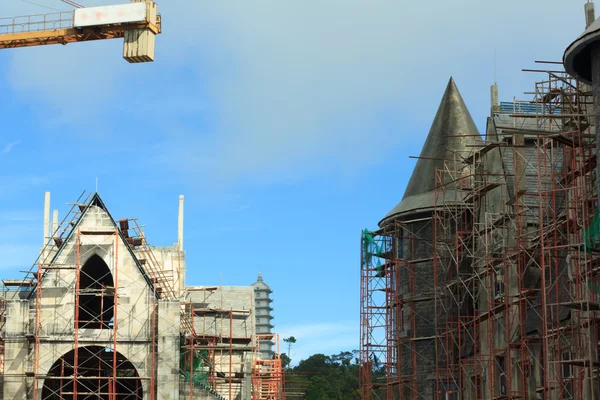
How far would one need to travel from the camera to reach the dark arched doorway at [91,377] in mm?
48062

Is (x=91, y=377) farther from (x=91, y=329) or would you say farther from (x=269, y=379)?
(x=269, y=379)

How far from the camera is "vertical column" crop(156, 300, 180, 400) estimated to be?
48.0 m

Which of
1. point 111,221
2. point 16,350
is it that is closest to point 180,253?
point 111,221

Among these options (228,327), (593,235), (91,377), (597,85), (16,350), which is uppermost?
(597,85)

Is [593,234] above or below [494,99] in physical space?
below

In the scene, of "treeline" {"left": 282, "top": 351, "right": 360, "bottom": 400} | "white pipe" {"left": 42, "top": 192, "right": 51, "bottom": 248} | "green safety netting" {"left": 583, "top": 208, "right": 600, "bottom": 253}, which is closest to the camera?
"green safety netting" {"left": 583, "top": 208, "right": 600, "bottom": 253}

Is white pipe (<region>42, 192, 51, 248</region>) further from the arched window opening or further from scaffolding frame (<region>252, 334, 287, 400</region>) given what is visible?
scaffolding frame (<region>252, 334, 287, 400</region>)

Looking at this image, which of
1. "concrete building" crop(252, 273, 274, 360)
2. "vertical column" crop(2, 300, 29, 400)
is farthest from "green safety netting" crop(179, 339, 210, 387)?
"concrete building" crop(252, 273, 274, 360)

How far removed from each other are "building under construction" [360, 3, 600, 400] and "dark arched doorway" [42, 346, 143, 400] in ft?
35.7

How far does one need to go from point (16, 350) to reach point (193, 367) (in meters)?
9.97

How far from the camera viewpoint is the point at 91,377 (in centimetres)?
4706

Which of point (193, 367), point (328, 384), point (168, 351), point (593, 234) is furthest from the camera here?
point (328, 384)

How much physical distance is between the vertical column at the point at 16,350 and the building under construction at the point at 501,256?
15436 mm

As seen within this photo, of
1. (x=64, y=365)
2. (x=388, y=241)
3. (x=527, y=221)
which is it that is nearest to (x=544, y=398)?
(x=527, y=221)
